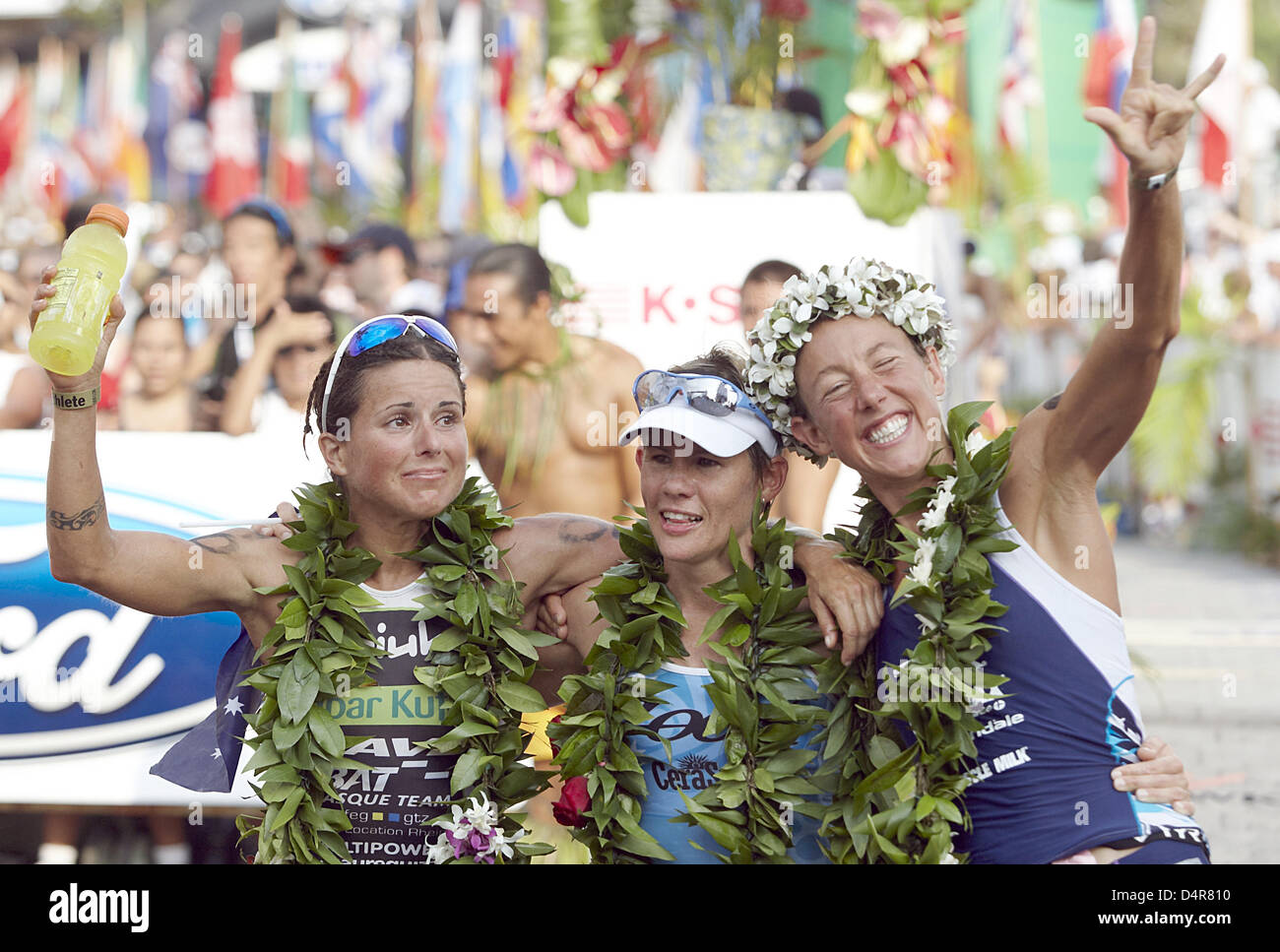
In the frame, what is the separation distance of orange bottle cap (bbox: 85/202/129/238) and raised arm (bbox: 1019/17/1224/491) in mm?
2011

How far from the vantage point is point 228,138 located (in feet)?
40.0

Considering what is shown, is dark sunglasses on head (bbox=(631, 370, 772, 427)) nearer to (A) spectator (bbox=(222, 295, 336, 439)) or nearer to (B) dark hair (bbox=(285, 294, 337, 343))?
(A) spectator (bbox=(222, 295, 336, 439))

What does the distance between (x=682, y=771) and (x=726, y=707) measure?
0.18 meters

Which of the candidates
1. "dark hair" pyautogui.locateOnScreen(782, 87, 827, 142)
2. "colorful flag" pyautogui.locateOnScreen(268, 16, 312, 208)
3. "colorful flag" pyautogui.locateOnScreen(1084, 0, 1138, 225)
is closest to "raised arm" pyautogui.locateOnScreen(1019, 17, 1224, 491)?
"dark hair" pyautogui.locateOnScreen(782, 87, 827, 142)

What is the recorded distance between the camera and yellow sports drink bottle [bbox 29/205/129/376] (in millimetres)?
2441

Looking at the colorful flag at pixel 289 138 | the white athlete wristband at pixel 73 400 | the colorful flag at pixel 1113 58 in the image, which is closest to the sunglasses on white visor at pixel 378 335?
the white athlete wristband at pixel 73 400

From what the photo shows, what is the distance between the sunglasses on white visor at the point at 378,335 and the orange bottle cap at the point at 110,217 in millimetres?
540

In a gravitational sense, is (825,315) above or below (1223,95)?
below

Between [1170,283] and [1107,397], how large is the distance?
10.0 inches

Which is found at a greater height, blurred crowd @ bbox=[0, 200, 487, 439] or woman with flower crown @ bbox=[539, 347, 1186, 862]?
blurred crowd @ bbox=[0, 200, 487, 439]

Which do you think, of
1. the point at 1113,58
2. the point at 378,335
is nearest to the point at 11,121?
the point at 1113,58

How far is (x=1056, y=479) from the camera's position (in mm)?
2537

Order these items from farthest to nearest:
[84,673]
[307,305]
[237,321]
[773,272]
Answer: [237,321], [307,305], [773,272], [84,673]

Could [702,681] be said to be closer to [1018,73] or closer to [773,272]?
[773,272]
